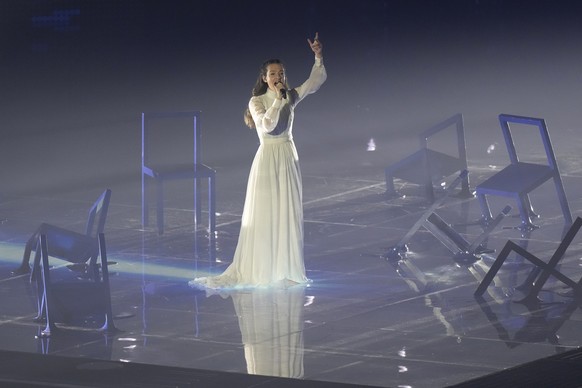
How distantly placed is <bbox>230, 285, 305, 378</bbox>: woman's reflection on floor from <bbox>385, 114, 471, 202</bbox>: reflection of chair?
369cm

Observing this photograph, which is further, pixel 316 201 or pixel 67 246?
pixel 316 201

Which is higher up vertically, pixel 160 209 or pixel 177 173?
pixel 177 173

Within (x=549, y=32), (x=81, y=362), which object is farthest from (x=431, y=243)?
(x=549, y=32)

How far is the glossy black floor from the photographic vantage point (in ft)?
28.0

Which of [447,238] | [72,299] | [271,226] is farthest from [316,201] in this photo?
[72,299]

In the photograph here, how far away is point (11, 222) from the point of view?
42.9 ft

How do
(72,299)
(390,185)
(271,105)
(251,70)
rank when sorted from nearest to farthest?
1. (72,299)
2. (271,105)
3. (390,185)
4. (251,70)

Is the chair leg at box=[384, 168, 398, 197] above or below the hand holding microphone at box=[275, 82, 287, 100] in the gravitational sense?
below

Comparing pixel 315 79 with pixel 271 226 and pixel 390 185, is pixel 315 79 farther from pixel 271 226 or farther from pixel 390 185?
pixel 390 185

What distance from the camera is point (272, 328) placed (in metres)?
9.18

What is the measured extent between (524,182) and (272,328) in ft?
12.8

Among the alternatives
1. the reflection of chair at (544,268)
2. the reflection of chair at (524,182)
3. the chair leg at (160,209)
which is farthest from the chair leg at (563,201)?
the chair leg at (160,209)

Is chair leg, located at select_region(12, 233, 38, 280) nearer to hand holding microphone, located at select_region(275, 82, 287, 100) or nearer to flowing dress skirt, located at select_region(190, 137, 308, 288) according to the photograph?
flowing dress skirt, located at select_region(190, 137, 308, 288)

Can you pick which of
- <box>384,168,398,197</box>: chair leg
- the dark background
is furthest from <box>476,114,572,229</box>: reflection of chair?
the dark background
